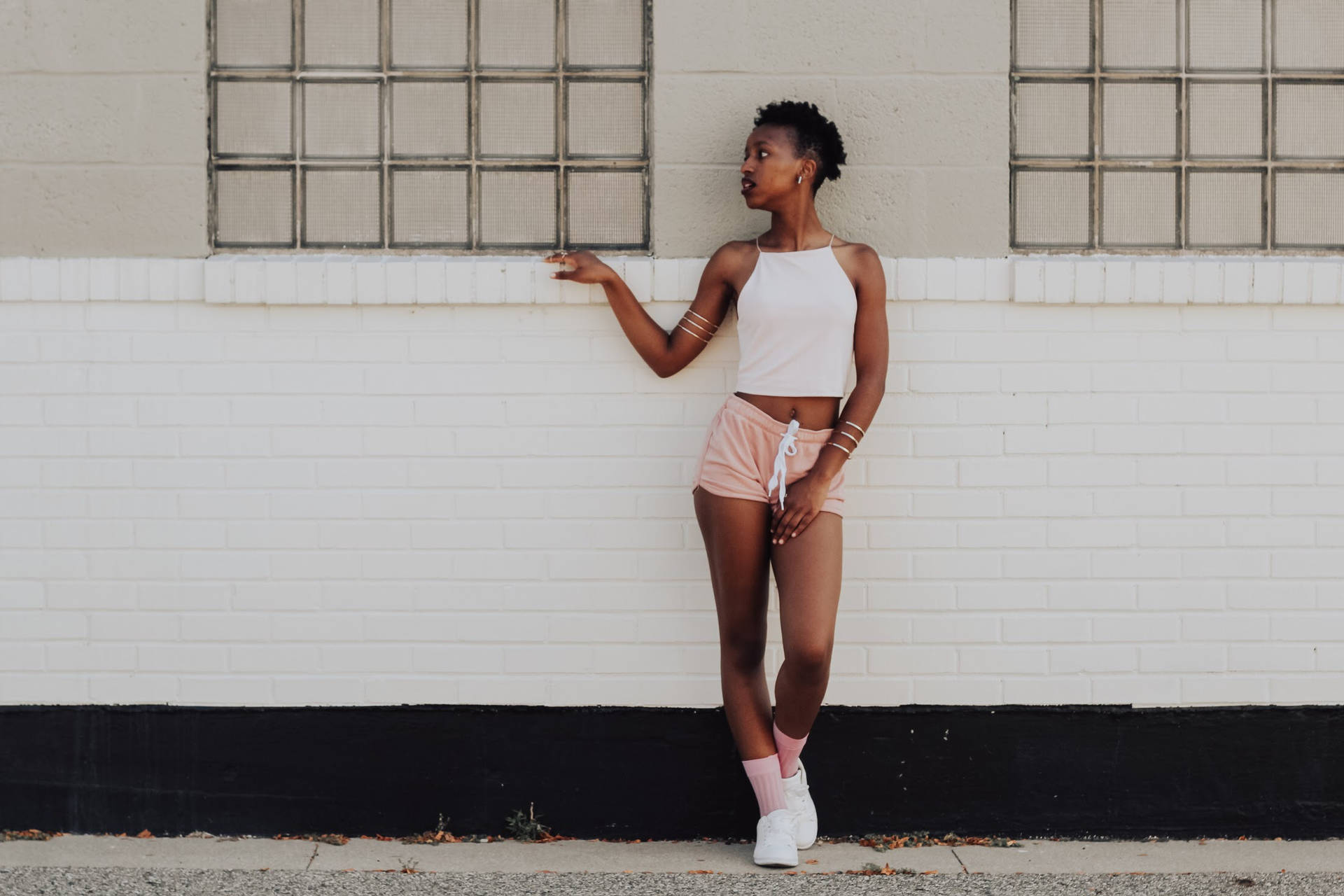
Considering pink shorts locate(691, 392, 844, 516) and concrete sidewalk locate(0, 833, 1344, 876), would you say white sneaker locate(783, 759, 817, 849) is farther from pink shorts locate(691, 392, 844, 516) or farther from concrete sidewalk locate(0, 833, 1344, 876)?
pink shorts locate(691, 392, 844, 516)

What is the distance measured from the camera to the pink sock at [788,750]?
425cm

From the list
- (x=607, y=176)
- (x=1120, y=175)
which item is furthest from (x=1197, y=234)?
(x=607, y=176)

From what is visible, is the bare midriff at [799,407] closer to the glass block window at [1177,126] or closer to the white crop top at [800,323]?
the white crop top at [800,323]

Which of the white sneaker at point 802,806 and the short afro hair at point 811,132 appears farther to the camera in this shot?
the white sneaker at point 802,806

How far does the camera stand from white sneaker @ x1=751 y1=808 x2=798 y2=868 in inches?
165

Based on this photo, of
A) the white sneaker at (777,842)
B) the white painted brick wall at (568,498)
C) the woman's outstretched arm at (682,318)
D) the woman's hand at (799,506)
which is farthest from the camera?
the white painted brick wall at (568,498)

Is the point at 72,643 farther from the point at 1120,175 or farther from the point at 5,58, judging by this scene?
the point at 1120,175

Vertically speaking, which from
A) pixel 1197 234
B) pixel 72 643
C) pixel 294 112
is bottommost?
Result: pixel 72 643

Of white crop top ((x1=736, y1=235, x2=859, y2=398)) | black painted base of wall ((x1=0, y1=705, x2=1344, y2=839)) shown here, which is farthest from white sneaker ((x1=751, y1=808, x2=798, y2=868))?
white crop top ((x1=736, y1=235, x2=859, y2=398))

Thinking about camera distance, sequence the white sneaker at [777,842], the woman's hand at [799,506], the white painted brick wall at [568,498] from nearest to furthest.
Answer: the woman's hand at [799,506] → the white sneaker at [777,842] → the white painted brick wall at [568,498]

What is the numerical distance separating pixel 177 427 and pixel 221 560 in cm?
45

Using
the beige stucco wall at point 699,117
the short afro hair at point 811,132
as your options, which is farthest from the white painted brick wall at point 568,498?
the short afro hair at point 811,132

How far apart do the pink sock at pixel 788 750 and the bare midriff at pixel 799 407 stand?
0.94 meters

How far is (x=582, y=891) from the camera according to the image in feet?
13.2
